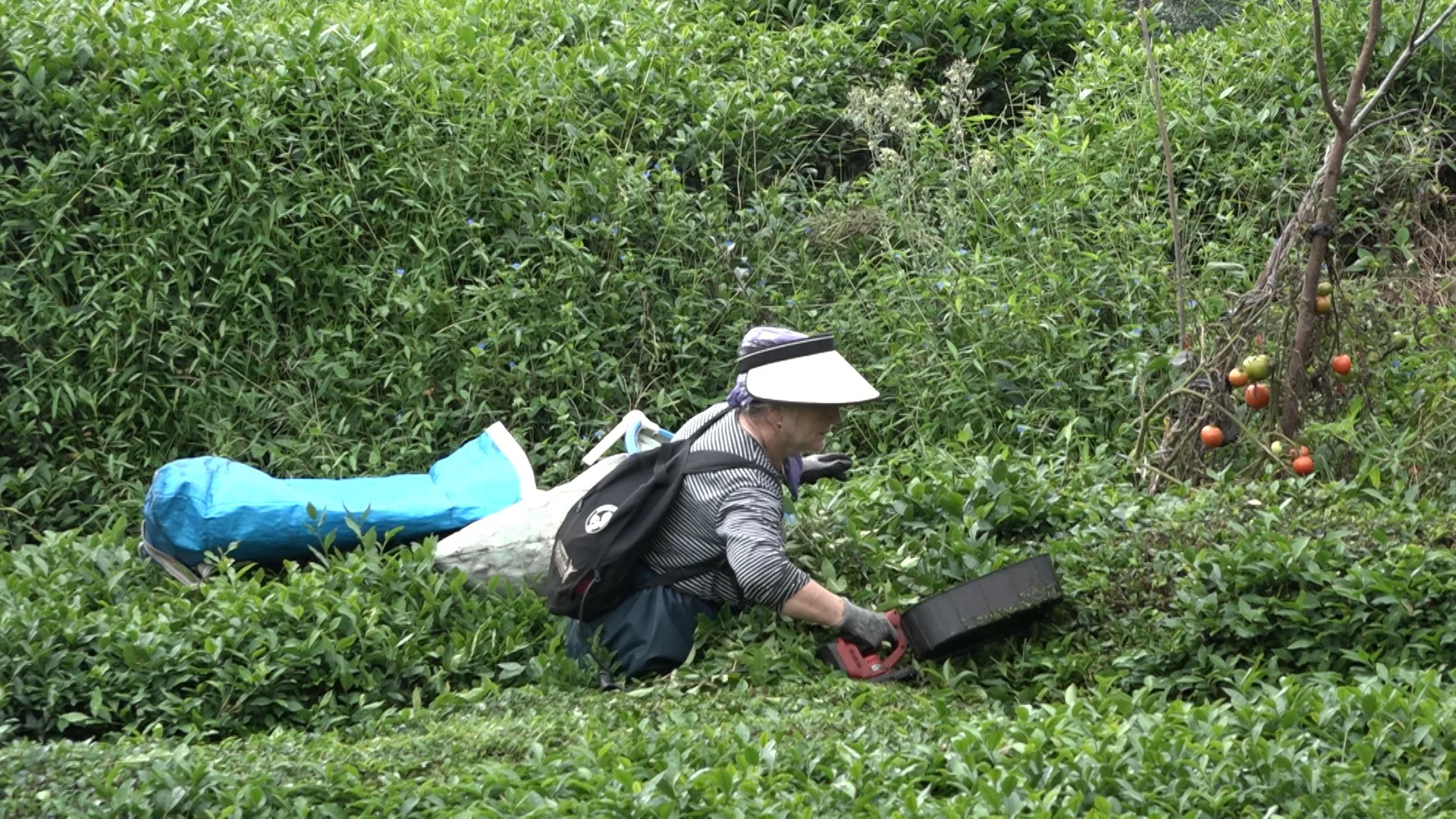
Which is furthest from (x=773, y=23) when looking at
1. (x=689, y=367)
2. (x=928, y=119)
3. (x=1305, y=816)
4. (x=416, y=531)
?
(x=1305, y=816)

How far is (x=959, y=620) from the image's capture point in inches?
169

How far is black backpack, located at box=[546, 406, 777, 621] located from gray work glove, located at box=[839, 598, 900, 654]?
0.41 meters

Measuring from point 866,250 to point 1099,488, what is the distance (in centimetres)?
239

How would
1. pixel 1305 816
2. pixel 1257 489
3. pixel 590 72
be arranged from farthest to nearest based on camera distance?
pixel 590 72
pixel 1257 489
pixel 1305 816

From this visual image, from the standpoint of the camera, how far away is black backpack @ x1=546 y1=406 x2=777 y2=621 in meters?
4.50

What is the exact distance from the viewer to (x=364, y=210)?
22.6 feet

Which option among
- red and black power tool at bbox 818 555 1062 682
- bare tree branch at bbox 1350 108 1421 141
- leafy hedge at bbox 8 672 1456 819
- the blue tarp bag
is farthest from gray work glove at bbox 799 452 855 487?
bare tree branch at bbox 1350 108 1421 141

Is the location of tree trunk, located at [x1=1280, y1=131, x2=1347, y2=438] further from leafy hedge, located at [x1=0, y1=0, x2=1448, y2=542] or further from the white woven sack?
the white woven sack

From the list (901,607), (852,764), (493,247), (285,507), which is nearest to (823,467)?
(901,607)

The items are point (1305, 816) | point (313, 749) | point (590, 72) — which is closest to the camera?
point (1305, 816)

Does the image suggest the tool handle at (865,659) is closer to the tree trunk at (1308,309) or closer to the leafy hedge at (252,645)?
the leafy hedge at (252,645)

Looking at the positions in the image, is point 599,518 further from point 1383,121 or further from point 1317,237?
point 1383,121

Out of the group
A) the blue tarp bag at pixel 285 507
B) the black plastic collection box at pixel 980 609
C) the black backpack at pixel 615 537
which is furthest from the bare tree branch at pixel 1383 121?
the blue tarp bag at pixel 285 507

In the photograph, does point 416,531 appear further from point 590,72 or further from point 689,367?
point 590,72
